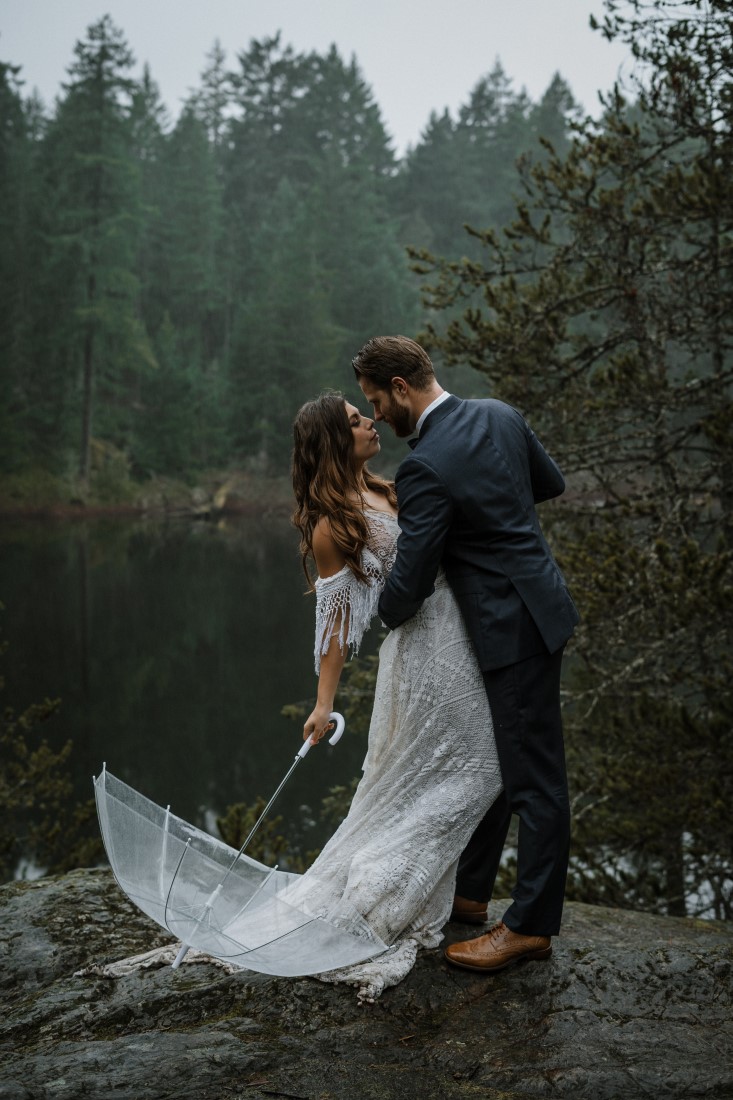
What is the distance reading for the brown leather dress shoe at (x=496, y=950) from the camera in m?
3.06

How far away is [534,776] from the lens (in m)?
3.01

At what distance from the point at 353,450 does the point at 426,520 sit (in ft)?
1.42

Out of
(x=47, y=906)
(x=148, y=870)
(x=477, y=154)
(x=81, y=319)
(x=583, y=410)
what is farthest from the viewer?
(x=477, y=154)

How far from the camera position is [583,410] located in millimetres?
7430

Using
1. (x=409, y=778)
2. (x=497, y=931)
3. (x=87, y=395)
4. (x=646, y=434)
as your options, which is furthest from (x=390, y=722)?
(x=87, y=395)

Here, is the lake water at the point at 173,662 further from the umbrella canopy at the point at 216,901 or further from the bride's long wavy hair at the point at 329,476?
the bride's long wavy hair at the point at 329,476

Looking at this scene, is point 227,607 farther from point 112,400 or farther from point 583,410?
point 112,400

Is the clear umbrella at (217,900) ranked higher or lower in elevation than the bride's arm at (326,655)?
lower

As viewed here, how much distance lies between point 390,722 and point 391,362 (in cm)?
113

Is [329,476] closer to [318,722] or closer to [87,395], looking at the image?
[318,722]

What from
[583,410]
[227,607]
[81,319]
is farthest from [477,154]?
[583,410]

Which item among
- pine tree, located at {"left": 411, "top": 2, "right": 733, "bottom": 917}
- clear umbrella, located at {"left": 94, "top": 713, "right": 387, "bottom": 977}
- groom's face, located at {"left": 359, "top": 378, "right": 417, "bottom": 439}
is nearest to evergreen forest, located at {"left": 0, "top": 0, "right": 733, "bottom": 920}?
pine tree, located at {"left": 411, "top": 2, "right": 733, "bottom": 917}

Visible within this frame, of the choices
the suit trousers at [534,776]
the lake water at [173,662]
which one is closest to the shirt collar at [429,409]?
the suit trousers at [534,776]

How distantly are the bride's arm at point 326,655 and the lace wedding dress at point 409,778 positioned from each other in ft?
0.07
